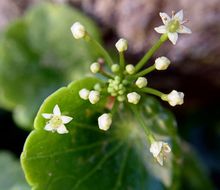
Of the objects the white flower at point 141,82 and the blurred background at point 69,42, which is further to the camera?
the blurred background at point 69,42

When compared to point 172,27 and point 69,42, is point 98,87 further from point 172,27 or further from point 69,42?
point 69,42

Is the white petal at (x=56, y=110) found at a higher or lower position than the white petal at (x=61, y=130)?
higher

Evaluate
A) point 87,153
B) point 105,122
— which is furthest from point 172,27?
point 87,153

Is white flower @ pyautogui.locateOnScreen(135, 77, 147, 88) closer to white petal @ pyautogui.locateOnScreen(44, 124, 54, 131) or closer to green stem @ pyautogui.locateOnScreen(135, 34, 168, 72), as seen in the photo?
green stem @ pyautogui.locateOnScreen(135, 34, 168, 72)

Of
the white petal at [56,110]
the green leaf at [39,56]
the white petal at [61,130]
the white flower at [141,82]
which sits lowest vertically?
the white petal at [61,130]

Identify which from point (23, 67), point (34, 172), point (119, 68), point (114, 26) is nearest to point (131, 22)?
point (114, 26)

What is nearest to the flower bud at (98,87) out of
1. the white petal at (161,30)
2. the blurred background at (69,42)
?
the white petal at (161,30)

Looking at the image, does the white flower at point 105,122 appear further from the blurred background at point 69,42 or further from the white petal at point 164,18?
the blurred background at point 69,42

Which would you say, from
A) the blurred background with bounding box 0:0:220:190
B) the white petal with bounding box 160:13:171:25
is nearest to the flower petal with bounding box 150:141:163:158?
the white petal with bounding box 160:13:171:25
